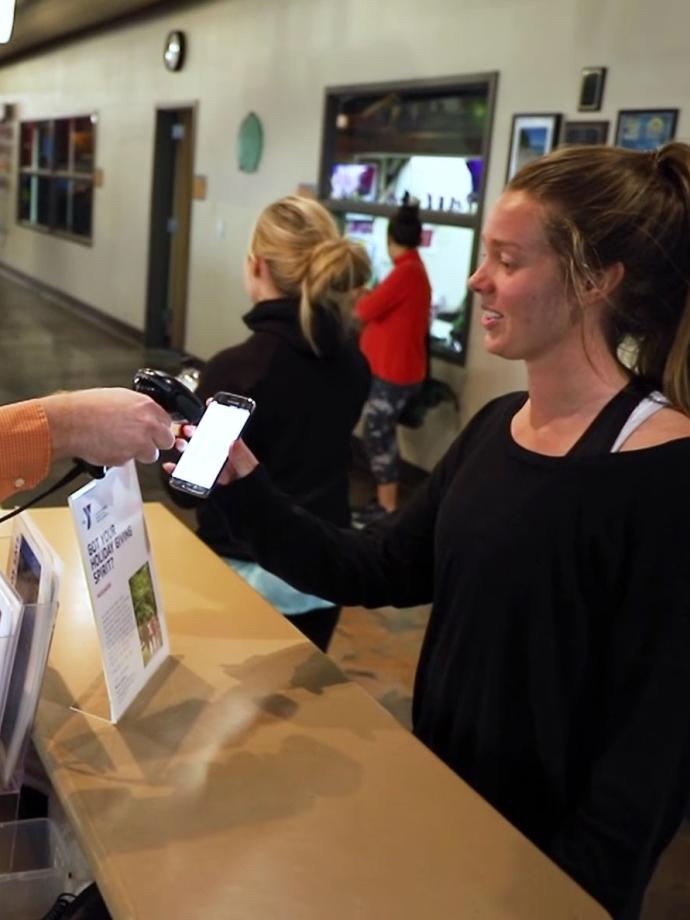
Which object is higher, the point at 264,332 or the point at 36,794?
the point at 264,332

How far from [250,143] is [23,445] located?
600 cm

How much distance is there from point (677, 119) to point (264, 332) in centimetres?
224

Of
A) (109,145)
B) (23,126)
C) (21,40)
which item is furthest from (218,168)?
(23,126)

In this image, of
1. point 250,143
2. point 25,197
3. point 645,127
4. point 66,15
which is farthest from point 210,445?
point 25,197

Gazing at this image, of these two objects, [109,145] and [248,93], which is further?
[109,145]

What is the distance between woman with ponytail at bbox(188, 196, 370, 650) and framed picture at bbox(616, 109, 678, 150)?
6.34ft

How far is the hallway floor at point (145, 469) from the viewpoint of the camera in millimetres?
2371

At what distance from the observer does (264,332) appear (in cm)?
198

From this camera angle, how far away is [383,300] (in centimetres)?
450

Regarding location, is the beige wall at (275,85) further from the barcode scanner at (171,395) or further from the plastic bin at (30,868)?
the plastic bin at (30,868)

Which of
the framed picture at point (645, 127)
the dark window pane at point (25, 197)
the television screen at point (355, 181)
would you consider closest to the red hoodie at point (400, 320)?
the framed picture at point (645, 127)

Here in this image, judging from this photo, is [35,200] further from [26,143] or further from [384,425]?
[384,425]

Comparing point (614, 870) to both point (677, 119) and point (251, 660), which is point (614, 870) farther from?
→ point (677, 119)

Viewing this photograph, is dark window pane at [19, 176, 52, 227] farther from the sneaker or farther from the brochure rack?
the brochure rack
